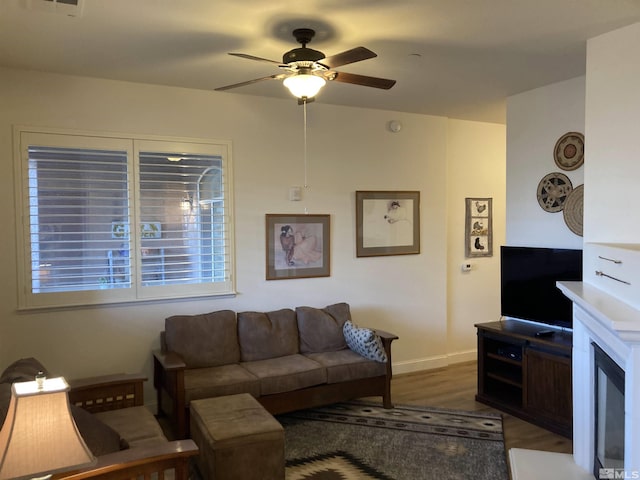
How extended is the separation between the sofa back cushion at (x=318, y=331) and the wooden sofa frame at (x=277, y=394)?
1.31ft

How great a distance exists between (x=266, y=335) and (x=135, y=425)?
4.92 ft

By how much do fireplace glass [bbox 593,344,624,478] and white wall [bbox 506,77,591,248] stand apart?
5.19ft

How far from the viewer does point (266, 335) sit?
171 inches

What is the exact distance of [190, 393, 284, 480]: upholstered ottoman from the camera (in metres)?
2.81

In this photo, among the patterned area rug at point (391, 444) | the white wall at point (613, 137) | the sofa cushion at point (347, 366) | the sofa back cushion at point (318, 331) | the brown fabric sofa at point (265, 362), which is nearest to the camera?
the white wall at point (613, 137)

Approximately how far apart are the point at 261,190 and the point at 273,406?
6.18ft

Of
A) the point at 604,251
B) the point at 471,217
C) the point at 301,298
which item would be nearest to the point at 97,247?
the point at 301,298

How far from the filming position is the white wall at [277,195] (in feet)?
12.6

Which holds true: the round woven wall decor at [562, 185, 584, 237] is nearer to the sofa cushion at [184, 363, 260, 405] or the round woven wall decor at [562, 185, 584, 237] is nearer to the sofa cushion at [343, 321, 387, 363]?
the sofa cushion at [343, 321, 387, 363]

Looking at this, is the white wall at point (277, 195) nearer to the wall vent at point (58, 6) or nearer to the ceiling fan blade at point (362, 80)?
the wall vent at point (58, 6)

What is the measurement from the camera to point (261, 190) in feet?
15.2

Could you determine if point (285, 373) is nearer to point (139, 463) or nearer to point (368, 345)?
point (368, 345)

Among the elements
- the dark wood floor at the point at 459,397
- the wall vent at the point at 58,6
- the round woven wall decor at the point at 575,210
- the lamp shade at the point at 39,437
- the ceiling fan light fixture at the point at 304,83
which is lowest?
the dark wood floor at the point at 459,397

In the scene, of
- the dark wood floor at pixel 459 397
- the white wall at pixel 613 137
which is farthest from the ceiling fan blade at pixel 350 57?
the dark wood floor at pixel 459 397
